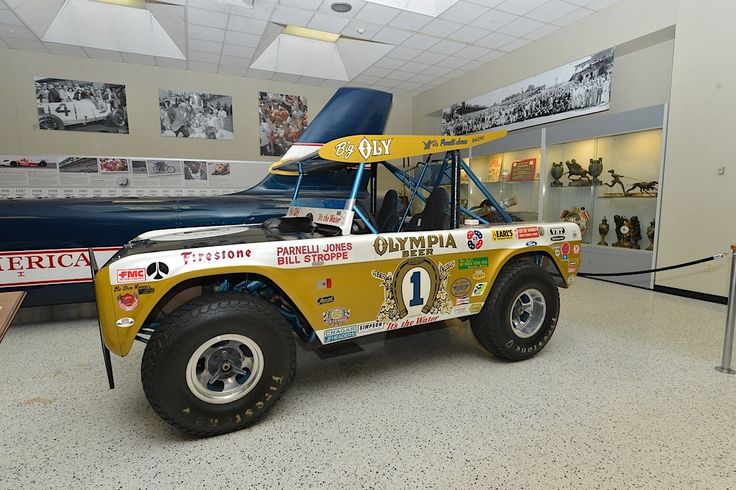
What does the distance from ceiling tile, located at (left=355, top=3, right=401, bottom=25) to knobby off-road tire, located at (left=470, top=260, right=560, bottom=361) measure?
4.82 metres

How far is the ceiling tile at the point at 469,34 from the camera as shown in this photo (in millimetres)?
6199

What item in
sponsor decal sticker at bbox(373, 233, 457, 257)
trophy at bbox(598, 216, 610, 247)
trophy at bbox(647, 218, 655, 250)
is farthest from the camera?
trophy at bbox(598, 216, 610, 247)

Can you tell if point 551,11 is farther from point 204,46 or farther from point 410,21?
point 204,46

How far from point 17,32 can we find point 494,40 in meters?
8.17

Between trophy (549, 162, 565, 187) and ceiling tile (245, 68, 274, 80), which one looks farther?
ceiling tile (245, 68, 274, 80)

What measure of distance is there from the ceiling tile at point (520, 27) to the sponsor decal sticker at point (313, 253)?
590 centimetres

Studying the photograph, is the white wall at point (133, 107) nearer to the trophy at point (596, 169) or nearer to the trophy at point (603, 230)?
the trophy at point (596, 169)

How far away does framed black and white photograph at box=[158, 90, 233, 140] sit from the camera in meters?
7.67

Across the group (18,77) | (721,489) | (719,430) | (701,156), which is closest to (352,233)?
(721,489)

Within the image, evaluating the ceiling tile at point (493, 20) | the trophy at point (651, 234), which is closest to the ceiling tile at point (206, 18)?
the ceiling tile at point (493, 20)

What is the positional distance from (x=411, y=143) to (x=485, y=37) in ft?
17.8

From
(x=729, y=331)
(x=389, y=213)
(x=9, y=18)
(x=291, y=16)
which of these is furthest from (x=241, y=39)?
(x=729, y=331)

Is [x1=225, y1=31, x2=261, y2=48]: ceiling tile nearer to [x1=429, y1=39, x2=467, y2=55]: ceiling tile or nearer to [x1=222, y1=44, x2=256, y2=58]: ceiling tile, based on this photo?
[x1=222, y1=44, x2=256, y2=58]: ceiling tile

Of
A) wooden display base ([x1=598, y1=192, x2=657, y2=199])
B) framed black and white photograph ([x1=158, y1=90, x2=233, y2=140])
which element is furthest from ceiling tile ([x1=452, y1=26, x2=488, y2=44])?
framed black and white photograph ([x1=158, y1=90, x2=233, y2=140])
